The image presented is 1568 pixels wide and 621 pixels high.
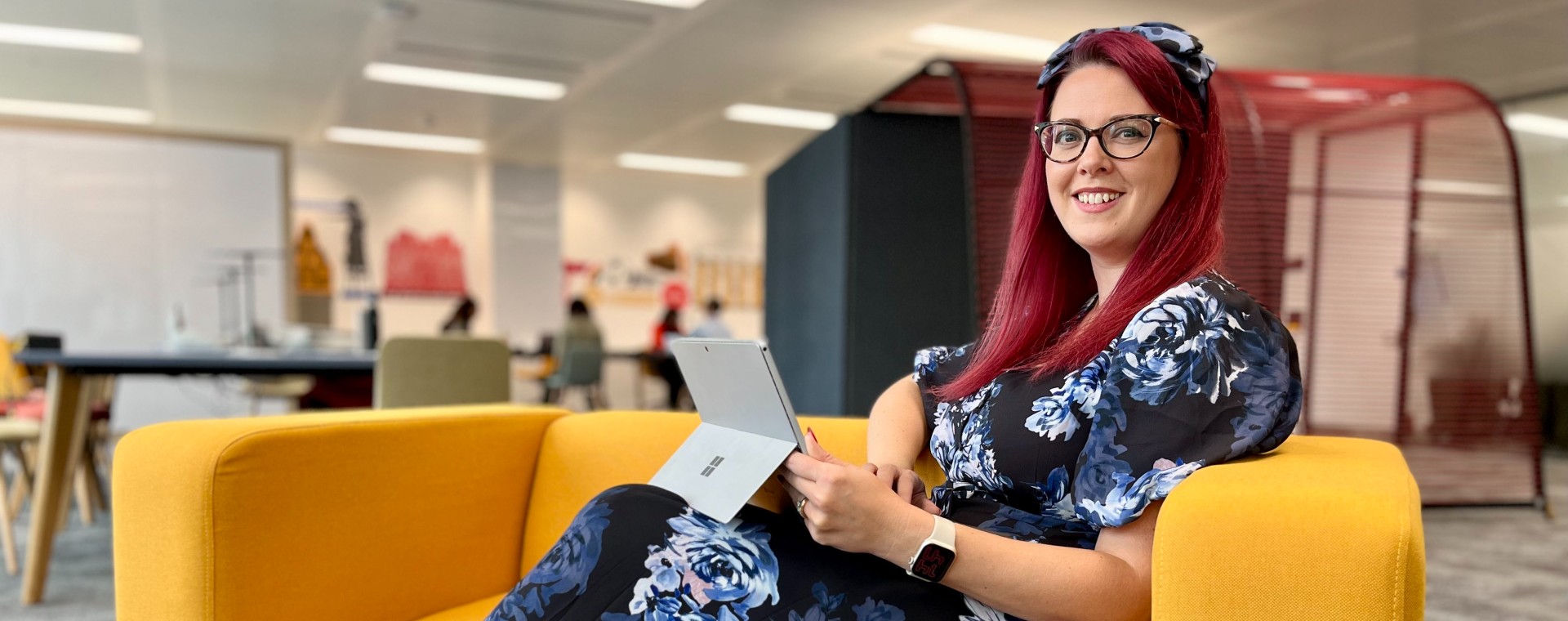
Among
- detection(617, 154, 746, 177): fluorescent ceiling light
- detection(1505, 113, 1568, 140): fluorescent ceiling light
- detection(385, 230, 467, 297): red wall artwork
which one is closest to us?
detection(1505, 113, 1568, 140): fluorescent ceiling light

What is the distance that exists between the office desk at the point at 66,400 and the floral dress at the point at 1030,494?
2.59m

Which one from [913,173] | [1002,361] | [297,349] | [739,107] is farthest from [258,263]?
[1002,361]

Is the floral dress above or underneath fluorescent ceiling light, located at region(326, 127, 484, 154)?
underneath

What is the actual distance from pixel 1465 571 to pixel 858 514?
134 inches

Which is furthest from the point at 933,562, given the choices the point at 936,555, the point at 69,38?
the point at 69,38

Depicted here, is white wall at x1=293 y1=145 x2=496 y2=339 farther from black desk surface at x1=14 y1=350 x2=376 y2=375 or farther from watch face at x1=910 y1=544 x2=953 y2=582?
watch face at x1=910 y1=544 x2=953 y2=582

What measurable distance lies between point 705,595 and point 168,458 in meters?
0.75

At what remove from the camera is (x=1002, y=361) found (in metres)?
1.37

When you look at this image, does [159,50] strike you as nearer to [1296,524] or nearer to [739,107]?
[739,107]

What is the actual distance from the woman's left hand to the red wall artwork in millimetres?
10317

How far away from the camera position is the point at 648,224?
1197 centimetres

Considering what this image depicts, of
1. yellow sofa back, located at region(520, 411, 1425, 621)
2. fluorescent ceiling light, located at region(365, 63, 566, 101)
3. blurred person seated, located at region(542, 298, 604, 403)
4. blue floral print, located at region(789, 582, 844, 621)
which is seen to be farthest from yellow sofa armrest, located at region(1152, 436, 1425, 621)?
blurred person seated, located at region(542, 298, 604, 403)

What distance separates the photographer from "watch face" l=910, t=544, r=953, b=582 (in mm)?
1031

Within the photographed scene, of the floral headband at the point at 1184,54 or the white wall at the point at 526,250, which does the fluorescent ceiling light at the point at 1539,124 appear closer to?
the floral headband at the point at 1184,54
